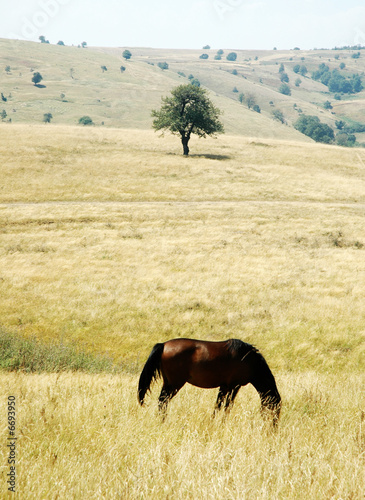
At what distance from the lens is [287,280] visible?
925 inches

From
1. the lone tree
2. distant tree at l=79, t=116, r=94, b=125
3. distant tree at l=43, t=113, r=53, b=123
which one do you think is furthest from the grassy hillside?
distant tree at l=43, t=113, r=53, b=123

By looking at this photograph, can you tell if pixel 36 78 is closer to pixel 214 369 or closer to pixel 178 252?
pixel 178 252

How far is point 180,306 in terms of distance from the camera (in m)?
19.3

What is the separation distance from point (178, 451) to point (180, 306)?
15401 millimetres

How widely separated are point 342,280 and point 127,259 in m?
14.9

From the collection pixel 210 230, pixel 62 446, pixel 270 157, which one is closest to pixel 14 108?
pixel 270 157

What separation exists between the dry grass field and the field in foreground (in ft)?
0.09

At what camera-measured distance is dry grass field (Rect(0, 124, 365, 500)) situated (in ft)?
11.9

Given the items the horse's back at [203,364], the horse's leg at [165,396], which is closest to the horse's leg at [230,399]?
the horse's back at [203,364]

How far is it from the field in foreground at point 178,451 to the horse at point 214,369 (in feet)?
0.98

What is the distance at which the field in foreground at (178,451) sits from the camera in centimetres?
328

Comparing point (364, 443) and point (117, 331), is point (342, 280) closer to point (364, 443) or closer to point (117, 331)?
point (117, 331)

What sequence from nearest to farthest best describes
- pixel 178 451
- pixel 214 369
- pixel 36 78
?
pixel 178 451 → pixel 214 369 → pixel 36 78

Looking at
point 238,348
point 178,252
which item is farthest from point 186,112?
point 238,348
